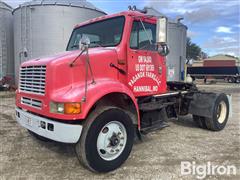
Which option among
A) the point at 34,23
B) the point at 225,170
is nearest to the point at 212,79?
the point at 34,23

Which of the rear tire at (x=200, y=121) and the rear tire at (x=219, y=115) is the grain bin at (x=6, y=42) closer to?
the rear tire at (x=200, y=121)

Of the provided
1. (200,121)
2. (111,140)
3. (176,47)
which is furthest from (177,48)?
(111,140)

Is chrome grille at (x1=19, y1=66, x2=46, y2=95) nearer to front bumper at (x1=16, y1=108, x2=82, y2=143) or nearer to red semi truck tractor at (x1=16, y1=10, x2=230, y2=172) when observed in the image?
red semi truck tractor at (x1=16, y1=10, x2=230, y2=172)

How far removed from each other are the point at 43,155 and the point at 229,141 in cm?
400

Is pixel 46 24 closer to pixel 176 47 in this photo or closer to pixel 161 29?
pixel 176 47

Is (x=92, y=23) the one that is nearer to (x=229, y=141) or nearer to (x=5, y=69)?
(x=229, y=141)

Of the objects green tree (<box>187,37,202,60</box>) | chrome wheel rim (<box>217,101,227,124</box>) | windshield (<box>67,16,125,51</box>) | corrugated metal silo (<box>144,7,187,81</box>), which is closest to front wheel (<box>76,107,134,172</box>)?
windshield (<box>67,16,125,51</box>)

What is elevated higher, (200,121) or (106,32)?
(106,32)

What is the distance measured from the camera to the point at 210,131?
22.2 feet

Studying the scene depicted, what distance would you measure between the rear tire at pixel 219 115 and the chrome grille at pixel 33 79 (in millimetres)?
4387

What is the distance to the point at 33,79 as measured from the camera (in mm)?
4309

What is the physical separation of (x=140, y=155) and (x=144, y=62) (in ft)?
5.85

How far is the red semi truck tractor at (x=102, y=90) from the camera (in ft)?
Answer: 12.4
